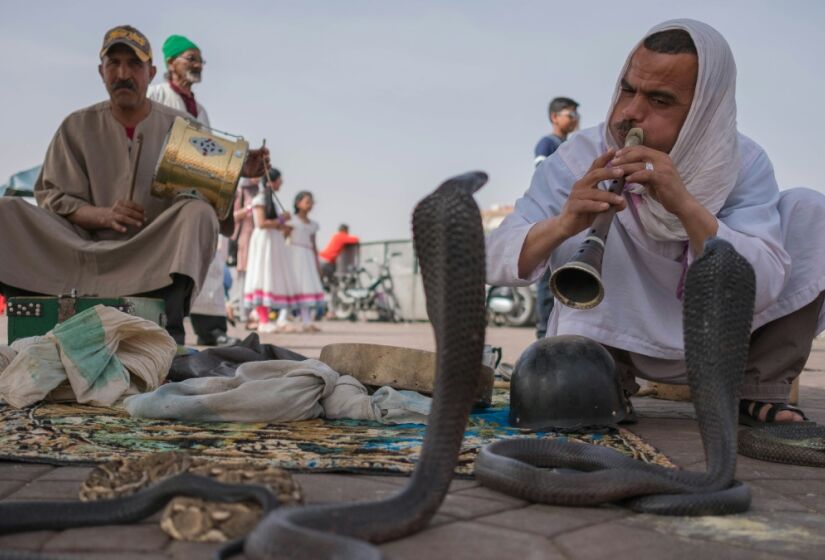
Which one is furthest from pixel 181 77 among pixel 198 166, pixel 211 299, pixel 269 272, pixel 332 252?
pixel 332 252

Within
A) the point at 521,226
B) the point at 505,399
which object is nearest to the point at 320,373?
the point at 521,226

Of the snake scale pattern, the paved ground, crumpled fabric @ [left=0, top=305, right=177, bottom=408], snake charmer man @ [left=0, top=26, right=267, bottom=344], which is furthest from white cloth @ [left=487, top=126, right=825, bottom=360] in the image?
snake charmer man @ [left=0, top=26, right=267, bottom=344]

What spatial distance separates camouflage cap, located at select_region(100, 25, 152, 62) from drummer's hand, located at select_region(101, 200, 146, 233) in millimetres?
785

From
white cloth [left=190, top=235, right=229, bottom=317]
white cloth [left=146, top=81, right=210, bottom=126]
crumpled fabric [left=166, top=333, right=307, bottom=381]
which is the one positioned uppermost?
white cloth [left=146, top=81, right=210, bottom=126]

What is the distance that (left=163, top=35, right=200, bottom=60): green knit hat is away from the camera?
267 inches

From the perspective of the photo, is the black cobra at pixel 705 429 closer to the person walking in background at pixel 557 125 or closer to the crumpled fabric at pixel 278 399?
the crumpled fabric at pixel 278 399

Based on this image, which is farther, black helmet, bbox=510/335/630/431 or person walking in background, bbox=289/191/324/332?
person walking in background, bbox=289/191/324/332

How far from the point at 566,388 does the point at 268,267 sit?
845cm

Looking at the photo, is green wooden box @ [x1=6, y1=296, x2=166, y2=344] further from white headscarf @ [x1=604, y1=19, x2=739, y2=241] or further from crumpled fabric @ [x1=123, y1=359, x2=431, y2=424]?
white headscarf @ [x1=604, y1=19, x2=739, y2=241]

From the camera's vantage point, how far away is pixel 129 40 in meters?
4.80

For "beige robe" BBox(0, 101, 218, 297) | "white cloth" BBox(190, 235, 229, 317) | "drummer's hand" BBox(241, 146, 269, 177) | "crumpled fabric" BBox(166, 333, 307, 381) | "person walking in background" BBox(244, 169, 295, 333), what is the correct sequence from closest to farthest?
1. "crumpled fabric" BBox(166, 333, 307, 381)
2. "beige robe" BBox(0, 101, 218, 297)
3. "drummer's hand" BBox(241, 146, 269, 177)
4. "white cloth" BBox(190, 235, 229, 317)
5. "person walking in background" BBox(244, 169, 295, 333)

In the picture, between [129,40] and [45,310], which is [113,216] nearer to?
[45,310]

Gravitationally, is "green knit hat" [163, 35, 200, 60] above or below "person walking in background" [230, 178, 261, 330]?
above

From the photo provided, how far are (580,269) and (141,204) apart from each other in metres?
2.85
